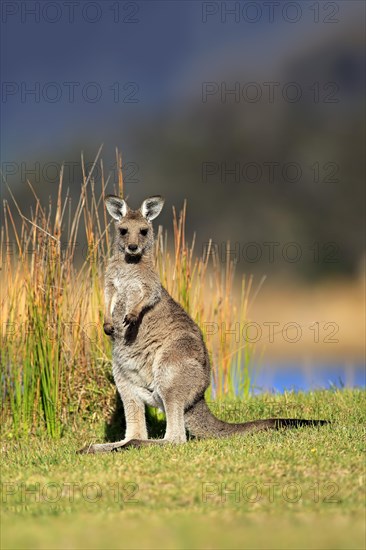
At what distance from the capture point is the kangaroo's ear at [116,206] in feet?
28.0

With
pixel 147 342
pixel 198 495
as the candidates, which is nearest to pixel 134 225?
pixel 147 342

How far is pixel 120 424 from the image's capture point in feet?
33.5

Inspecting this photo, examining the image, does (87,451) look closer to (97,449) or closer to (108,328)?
(97,449)

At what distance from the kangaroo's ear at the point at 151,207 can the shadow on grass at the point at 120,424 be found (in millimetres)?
2832

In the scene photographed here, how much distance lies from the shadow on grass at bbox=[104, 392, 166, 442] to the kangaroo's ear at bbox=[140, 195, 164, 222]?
2832 mm

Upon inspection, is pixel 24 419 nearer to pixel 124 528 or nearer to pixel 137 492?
pixel 137 492

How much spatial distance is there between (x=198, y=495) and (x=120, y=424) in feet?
15.0

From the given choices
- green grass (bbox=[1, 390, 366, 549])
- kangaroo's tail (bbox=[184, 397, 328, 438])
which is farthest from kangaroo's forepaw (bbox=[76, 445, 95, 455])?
kangaroo's tail (bbox=[184, 397, 328, 438])

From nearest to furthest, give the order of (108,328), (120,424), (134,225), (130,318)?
(130,318), (108,328), (134,225), (120,424)

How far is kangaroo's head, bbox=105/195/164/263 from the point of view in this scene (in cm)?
834

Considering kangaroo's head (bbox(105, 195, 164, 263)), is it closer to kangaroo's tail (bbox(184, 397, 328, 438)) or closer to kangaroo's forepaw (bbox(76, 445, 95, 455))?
kangaroo's tail (bbox(184, 397, 328, 438))

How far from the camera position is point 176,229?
1046cm

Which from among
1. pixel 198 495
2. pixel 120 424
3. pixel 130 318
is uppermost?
pixel 130 318

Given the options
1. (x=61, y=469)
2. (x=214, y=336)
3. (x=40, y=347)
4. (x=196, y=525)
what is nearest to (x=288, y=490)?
(x=196, y=525)
